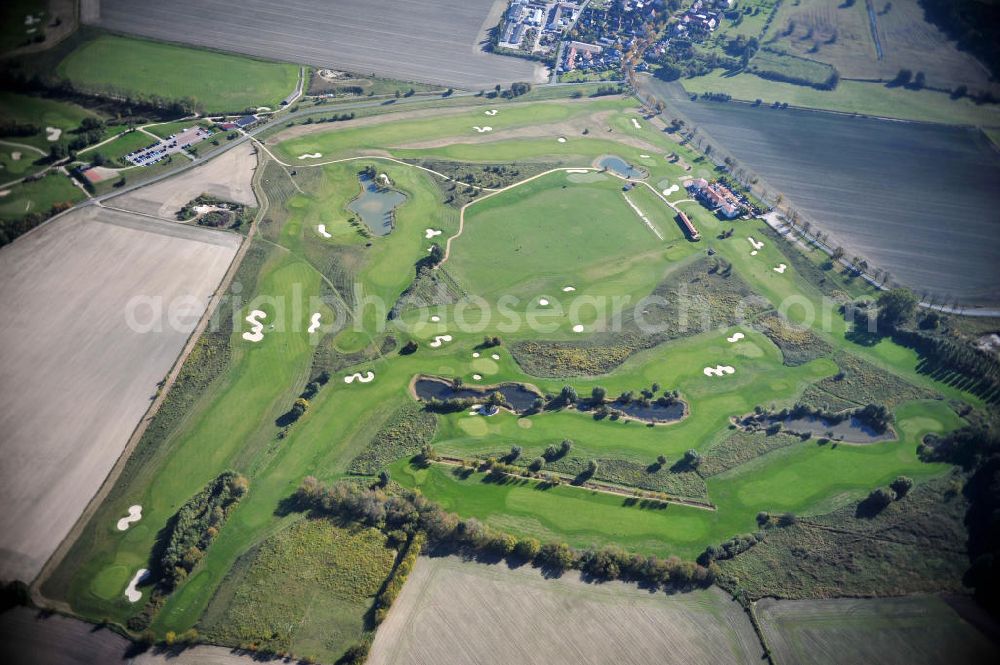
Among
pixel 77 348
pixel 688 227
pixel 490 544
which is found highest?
pixel 688 227

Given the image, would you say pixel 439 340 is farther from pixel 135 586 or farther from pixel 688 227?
pixel 688 227

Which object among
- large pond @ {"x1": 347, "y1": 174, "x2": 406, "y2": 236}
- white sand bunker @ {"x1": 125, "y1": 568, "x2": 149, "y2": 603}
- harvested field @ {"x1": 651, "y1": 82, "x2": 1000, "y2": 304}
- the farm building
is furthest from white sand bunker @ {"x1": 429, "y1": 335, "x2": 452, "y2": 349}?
harvested field @ {"x1": 651, "y1": 82, "x2": 1000, "y2": 304}

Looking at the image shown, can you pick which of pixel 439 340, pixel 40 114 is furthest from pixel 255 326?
pixel 40 114

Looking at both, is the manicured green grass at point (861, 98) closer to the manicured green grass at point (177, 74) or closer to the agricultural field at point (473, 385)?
the agricultural field at point (473, 385)

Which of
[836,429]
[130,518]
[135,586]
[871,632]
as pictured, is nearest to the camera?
[135,586]

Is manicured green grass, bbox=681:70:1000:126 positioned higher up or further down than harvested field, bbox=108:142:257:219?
higher up

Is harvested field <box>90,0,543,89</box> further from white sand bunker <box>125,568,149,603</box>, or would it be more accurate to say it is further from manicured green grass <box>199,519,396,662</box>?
white sand bunker <box>125,568,149,603</box>

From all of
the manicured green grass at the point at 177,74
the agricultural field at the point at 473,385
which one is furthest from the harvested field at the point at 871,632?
the manicured green grass at the point at 177,74
